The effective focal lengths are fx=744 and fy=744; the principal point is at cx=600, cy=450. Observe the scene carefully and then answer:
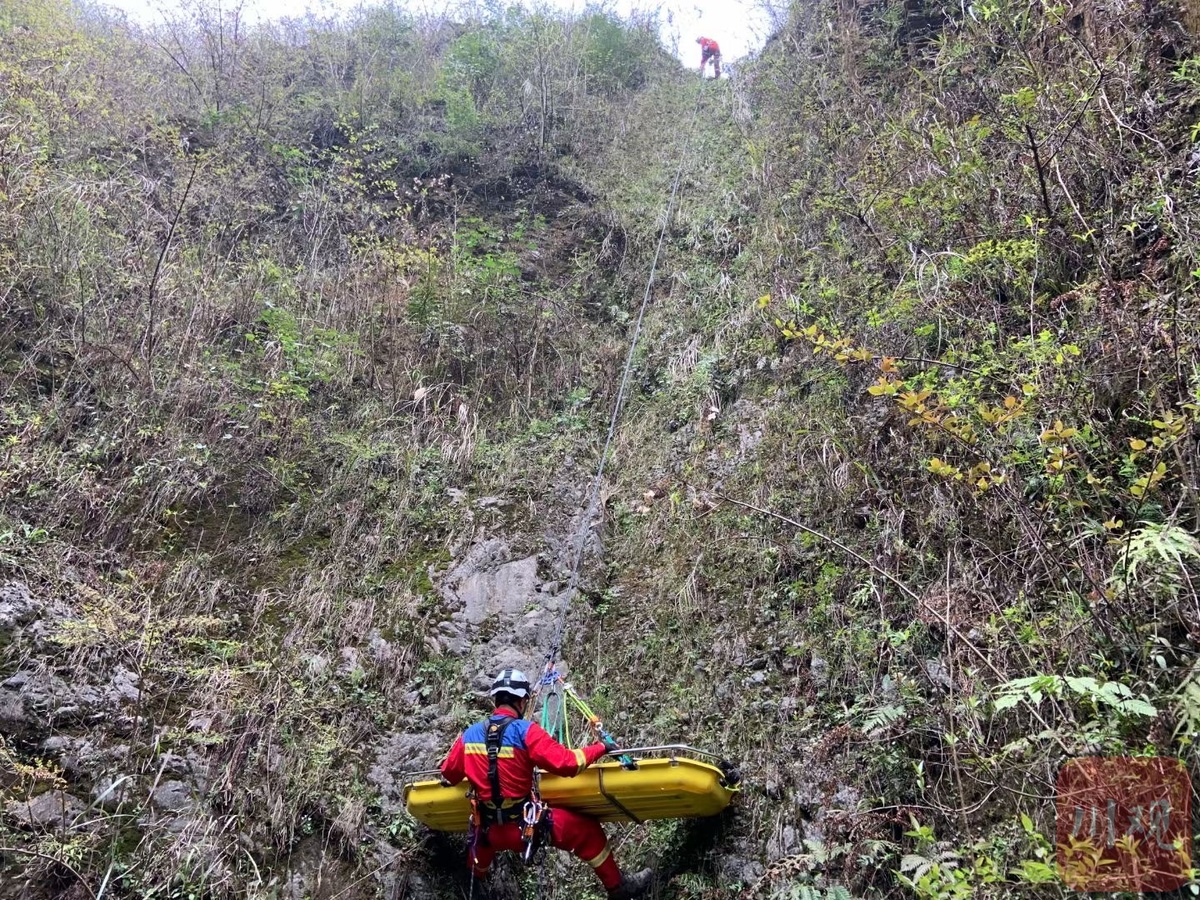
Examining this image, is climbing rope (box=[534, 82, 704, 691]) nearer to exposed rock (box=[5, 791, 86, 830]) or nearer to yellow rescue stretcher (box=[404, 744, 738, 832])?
yellow rescue stretcher (box=[404, 744, 738, 832])

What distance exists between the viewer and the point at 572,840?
426cm

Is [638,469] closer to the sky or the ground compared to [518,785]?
closer to the sky

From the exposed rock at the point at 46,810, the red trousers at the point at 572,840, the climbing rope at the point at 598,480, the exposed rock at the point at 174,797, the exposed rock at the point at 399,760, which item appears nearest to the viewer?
the exposed rock at the point at 46,810

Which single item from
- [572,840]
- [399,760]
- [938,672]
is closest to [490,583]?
[399,760]

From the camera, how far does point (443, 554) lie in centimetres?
660

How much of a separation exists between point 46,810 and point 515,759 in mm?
2651

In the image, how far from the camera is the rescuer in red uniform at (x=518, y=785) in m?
4.17

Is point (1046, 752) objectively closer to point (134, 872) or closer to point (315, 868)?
point (315, 868)

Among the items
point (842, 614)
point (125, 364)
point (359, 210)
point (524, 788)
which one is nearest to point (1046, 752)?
point (842, 614)

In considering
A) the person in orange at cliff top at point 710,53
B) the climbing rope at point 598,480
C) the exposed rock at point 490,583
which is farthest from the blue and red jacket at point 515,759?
the person in orange at cliff top at point 710,53

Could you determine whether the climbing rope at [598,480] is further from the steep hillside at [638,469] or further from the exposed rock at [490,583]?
the exposed rock at [490,583]

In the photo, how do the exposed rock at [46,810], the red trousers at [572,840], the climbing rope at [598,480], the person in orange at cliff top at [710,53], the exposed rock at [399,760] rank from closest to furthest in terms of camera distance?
the exposed rock at [46,810]
the red trousers at [572,840]
the exposed rock at [399,760]
the climbing rope at [598,480]
the person in orange at cliff top at [710,53]

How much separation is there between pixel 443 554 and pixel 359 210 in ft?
18.7

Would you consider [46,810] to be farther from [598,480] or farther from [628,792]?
[598,480]
